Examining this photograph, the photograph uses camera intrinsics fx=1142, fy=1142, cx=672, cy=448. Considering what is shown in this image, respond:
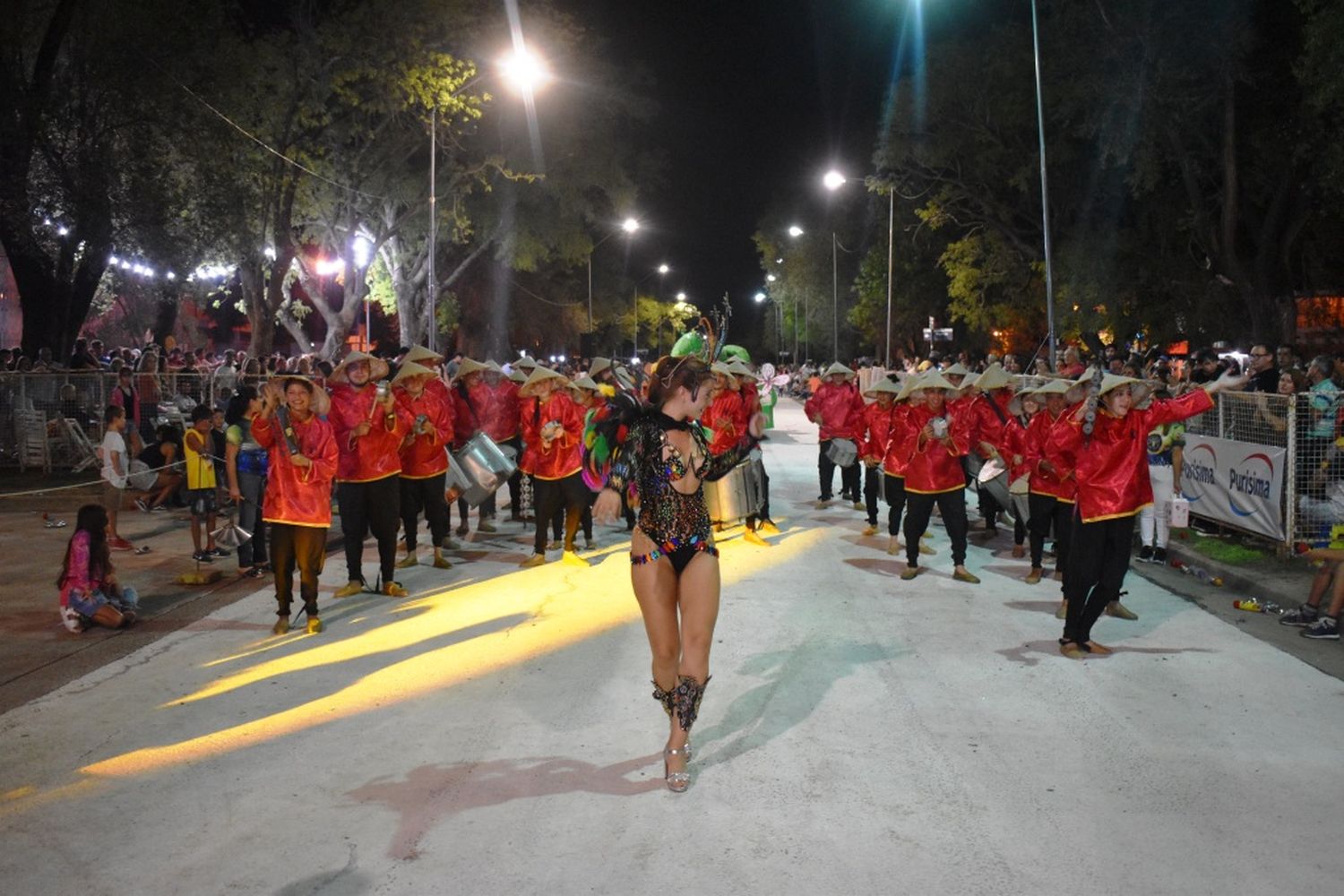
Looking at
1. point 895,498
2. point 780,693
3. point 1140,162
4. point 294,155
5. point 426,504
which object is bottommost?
point 780,693

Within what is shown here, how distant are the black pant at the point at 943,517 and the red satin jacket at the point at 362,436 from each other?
4.68 m

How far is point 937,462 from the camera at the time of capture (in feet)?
34.4

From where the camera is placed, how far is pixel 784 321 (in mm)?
85125

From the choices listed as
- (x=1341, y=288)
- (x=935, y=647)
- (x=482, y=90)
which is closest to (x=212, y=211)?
(x=482, y=90)

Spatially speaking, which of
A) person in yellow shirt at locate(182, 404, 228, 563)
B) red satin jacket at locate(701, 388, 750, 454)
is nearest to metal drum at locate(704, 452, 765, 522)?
red satin jacket at locate(701, 388, 750, 454)

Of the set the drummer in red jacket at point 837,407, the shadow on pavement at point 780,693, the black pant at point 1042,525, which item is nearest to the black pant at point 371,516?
the shadow on pavement at point 780,693

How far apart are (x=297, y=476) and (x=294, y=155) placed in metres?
23.2

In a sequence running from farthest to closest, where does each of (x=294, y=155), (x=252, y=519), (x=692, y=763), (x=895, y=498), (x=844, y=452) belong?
(x=294, y=155), (x=844, y=452), (x=895, y=498), (x=252, y=519), (x=692, y=763)

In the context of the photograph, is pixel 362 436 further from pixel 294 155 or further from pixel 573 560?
pixel 294 155

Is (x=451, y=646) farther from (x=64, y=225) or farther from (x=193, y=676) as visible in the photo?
(x=64, y=225)

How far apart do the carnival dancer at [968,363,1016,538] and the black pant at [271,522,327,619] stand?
625 cm

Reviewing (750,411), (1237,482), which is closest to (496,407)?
(750,411)

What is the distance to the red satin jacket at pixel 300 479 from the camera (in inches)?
322

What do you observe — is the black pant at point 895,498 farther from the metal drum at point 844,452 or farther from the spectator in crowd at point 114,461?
the spectator in crowd at point 114,461
